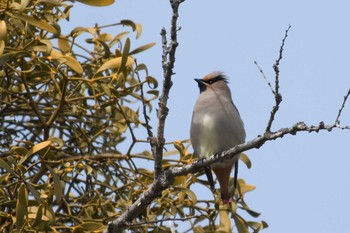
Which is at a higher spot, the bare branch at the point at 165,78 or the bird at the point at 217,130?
the bird at the point at 217,130

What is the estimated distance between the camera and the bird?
3.23 meters

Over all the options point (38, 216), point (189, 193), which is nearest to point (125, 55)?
point (189, 193)

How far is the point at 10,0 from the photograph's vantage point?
8.91 ft

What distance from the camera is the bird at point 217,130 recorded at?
3227 millimetres

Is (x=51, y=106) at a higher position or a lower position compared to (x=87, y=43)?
lower

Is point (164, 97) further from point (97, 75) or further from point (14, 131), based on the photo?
point (14, 131)

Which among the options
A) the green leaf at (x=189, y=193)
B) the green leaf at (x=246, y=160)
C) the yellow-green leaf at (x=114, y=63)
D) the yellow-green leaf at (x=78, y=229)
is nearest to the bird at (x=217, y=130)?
the green leaf at (x=246, y=160)

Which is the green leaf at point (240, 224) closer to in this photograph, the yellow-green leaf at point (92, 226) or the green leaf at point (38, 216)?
the yellow-green leaf at point (92, 226)

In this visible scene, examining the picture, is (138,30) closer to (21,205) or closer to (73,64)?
(73,64)

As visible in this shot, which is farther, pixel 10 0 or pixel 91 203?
pixel 91 203

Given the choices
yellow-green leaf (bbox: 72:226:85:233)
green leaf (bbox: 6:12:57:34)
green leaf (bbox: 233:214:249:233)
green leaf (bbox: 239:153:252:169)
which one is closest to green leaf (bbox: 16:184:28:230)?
yellow-green leaf (bbox: 72:226:85:233)

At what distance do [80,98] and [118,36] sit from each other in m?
0.33

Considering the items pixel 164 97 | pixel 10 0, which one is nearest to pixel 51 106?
pixel 10 0

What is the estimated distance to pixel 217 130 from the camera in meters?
3.40
